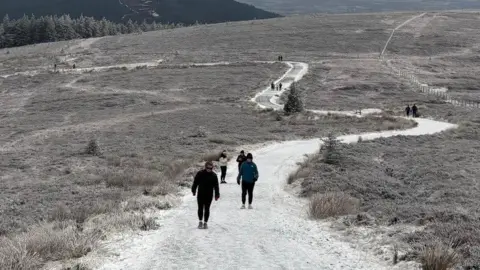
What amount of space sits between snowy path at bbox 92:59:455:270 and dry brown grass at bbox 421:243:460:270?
0.68 metres

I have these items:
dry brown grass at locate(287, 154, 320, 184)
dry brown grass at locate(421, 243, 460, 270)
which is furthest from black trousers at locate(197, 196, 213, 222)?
dry brown grass at locate(287, 154, 320, 184)

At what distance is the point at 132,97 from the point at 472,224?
53362mm

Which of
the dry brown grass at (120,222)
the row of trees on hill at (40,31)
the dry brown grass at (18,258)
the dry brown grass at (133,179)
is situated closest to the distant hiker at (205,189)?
the dry brown grass at (120,222)

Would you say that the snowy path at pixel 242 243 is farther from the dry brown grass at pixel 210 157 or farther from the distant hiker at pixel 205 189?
the dry brown grass at pixel 210 157

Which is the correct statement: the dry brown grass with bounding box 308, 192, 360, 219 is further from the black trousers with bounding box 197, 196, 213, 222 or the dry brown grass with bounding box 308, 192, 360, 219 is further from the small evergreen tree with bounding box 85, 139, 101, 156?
the small evergreen tree with bounding box 85, 139, 101, 156

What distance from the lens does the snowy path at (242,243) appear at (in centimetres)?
1072

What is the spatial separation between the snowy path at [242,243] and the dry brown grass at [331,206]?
390 mm

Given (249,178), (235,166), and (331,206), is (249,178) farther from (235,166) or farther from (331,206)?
(235,166)

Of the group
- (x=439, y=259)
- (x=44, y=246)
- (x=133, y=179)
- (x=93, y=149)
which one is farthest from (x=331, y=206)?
(x=93, y=149)

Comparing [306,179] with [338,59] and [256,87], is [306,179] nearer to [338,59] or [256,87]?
[256,87]

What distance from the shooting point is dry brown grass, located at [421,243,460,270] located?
9.64 m

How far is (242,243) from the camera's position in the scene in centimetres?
1205

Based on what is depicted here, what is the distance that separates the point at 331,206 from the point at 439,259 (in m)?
5.50

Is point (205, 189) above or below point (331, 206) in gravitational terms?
above
